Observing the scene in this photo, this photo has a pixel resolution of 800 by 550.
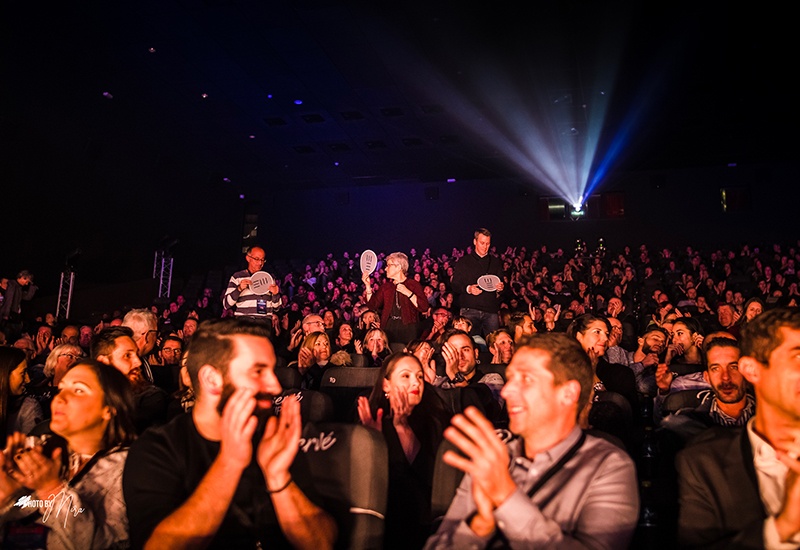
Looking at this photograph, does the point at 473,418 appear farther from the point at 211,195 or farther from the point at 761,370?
the point at 211,195

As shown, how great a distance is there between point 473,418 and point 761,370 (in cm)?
108

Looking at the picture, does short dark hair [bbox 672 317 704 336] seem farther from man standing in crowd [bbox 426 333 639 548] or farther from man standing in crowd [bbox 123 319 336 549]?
man standing in crowd [bbox 123 319 336 549]

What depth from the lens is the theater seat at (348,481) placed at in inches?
73.2

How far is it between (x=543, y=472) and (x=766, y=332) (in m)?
0.93

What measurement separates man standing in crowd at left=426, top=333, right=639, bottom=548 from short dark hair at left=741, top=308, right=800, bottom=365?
1.92 feet

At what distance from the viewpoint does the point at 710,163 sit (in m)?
15.6

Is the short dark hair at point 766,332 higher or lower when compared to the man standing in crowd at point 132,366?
higher

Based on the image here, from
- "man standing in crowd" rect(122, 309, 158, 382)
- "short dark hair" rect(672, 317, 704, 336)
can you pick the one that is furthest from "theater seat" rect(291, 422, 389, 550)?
"short dark hair" rect(672, 317, 704, 336)

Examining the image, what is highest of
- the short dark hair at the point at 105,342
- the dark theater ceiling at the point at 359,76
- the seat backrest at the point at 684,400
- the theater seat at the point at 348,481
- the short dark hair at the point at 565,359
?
the dark theater ceiling at the point at 359,76

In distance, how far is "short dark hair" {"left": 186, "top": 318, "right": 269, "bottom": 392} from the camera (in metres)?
1.90

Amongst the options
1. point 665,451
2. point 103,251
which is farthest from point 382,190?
point 665,451

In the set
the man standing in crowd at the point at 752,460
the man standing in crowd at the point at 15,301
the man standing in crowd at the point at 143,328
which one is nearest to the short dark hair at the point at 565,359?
the man standing in crowd at the point at 752,460

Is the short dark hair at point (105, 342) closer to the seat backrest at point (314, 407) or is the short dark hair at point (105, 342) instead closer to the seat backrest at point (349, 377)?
the seat backrest at point (314, 407)

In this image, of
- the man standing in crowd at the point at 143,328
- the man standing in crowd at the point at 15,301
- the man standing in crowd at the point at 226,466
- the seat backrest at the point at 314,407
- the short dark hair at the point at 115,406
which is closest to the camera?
the man standing in crowd at the point at 226,466
